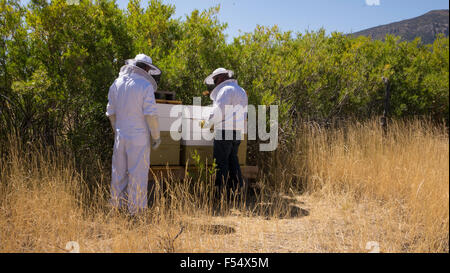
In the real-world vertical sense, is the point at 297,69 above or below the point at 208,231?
above

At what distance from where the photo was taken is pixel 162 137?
4453 millimetres

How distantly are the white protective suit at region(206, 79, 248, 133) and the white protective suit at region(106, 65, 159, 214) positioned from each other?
0.93m

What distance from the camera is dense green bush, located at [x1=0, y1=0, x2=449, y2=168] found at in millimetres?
4684

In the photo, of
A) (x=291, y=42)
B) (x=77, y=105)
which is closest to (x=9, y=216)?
(x=77, y=105)

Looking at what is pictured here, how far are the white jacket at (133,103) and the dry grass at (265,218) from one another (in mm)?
718

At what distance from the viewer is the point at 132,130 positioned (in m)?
4.06

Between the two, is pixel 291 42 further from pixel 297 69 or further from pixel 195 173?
pixel 195 173

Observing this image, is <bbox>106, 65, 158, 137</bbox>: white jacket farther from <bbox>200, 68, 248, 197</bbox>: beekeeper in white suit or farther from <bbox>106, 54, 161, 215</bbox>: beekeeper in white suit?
<bbox>200, 68, 248, 197</bbox>: beekeeper in white suit

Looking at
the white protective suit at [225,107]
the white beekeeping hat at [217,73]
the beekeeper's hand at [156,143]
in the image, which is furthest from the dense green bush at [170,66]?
the beekeeper's hand at [156,143]

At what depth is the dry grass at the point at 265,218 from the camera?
3201 millimetres

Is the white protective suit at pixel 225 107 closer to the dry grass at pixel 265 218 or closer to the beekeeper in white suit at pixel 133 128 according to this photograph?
the beekeeper in white suit at pixel 133 128
